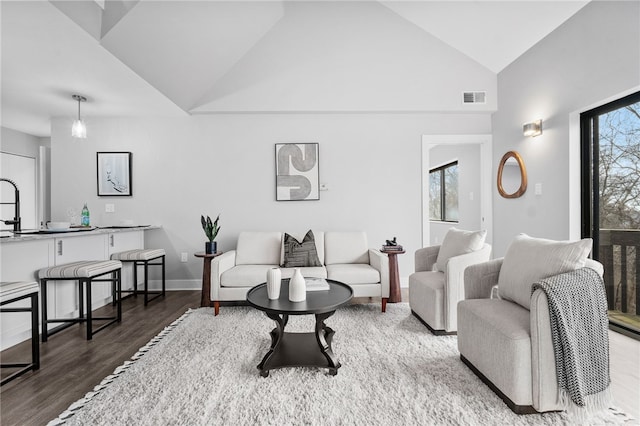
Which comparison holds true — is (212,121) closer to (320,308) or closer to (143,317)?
(143,317)

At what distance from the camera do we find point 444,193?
675 centimetres

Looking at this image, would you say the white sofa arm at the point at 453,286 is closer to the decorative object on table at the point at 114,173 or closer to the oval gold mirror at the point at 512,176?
the oval gold mirror at the point at 512,176

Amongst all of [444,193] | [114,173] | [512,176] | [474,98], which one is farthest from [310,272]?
[444,193]

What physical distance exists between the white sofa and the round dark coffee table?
869mm

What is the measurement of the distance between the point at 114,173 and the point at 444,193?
5914 mm

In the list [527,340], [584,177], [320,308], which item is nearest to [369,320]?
[320,308]

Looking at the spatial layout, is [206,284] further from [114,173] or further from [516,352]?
[516,352]

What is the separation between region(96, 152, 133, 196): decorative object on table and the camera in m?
4.27

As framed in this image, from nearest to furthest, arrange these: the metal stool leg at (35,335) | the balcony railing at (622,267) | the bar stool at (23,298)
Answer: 1. the bar stool at (23,298)
2. the metal stool leg at (35,335)
3. the balcony railing at (622,267)

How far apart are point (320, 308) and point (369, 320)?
3.74ft

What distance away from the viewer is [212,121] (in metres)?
4.27

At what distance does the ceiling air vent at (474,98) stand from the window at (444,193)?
1974 mm

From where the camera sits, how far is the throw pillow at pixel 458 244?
106 inches

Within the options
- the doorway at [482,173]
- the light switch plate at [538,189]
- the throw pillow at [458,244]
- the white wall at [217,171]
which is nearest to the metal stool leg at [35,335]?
the white wall at [217,171]
